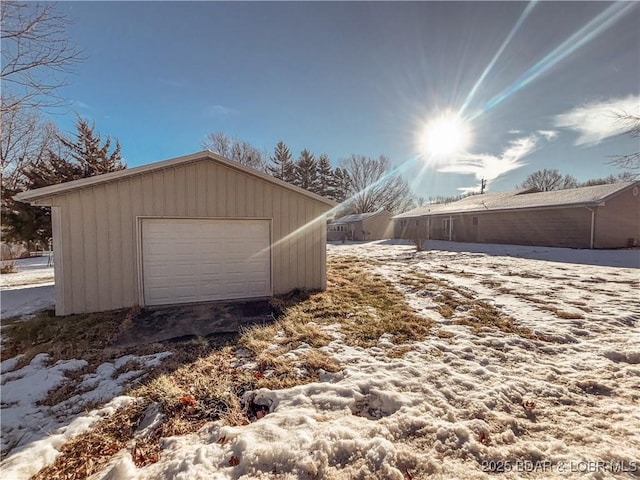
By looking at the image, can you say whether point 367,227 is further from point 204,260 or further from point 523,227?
point 204,260

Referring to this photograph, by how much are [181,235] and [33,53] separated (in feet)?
13.2

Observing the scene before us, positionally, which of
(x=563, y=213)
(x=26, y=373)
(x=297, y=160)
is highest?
(x=297, y=160)

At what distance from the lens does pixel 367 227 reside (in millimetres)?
29469

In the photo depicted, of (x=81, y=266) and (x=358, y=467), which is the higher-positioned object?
(x=81, y=266)

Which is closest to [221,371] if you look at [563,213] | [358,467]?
[358,467]

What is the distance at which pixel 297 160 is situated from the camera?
33.8 meters

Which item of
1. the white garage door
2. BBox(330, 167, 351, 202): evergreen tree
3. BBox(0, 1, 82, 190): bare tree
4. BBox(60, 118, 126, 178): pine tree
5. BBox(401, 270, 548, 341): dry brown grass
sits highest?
BBox(330, 167, 351, 202): evergreen tree

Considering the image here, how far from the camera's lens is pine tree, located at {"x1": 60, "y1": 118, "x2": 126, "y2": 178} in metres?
13.2

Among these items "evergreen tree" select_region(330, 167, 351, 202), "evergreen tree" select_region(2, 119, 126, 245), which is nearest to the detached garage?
Result: "evergreen tree" select_region(2, 119, 126, 245)

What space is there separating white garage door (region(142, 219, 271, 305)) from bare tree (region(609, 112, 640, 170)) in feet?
36.9

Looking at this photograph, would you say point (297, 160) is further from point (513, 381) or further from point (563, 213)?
point (513, 381)

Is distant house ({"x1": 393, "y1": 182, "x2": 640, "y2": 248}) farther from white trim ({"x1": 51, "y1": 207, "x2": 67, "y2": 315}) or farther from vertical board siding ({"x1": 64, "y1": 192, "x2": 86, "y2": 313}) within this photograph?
white trim ({"x1": 51, "y1": 207, "x2": 67, "y2": 315})

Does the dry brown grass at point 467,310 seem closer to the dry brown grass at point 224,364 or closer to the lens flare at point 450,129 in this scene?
the dry brown grass at point 224,364

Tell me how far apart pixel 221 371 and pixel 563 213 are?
18.6 metres
